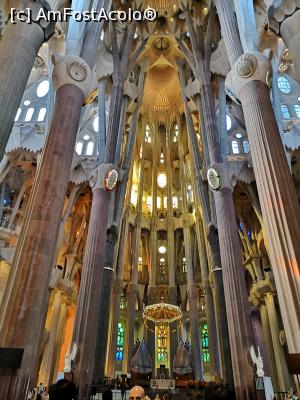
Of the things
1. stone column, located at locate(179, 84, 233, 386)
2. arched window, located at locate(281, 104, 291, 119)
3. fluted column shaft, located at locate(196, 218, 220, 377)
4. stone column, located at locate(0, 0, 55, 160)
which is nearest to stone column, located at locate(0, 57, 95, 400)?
stone column, located at locate(0, 0, 55, 160)

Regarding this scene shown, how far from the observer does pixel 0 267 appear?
663 inches

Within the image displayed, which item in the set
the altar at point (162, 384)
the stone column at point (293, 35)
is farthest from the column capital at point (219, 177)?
the altar at point (162, 384)

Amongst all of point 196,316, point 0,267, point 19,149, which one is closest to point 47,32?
point 19,149

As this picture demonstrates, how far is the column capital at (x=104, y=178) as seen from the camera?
15.9 meters

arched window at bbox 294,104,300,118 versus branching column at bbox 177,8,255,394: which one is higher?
arched window at bbox 294,104,300,118

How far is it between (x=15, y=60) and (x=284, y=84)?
67.1 ft

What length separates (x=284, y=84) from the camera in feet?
71.2

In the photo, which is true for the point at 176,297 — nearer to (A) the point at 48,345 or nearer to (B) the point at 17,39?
(A) the point at 48,345

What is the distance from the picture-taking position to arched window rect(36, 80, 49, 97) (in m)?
21.2

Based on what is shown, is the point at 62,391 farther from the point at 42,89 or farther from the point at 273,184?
the point at 42,89

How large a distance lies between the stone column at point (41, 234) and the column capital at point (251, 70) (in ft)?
15.8

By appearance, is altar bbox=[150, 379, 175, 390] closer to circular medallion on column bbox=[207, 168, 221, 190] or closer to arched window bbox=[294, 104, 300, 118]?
circular medallion on column bbox=[207, 168, 221, 190]

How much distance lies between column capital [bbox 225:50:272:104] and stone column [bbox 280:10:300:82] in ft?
5.91

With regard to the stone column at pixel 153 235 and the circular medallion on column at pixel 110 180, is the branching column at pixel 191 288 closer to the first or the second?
the stone column at pixel 153 235
